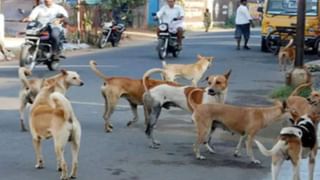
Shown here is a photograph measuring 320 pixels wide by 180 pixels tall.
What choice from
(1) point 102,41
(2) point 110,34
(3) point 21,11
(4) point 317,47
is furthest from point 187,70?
(3) point 21,11

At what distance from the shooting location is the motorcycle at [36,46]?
17797 millimetres

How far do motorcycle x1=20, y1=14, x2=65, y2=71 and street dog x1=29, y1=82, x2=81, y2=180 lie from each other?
9.75m

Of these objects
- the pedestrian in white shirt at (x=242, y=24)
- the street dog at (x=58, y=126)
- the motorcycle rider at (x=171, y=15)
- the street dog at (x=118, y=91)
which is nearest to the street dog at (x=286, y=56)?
the motorcycle rider at (x=171, y=15)

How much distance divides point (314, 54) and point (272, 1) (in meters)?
2.87

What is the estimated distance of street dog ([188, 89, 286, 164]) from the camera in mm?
8812

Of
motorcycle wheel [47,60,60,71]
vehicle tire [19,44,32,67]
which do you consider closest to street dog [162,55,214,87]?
vehicle tire [19,44,32,67]

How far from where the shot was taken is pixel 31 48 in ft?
59.0

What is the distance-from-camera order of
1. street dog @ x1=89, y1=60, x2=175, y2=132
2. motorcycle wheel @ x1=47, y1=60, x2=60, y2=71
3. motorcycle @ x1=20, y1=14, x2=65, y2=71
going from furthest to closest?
motorcycle wheel @ x1=47, y1=60, x2=60, y2=71, motorcycle @ x1=20, y1=14, x2=65, y2=71, street dog @ x1=89, y1=60, x2=175, y2=132

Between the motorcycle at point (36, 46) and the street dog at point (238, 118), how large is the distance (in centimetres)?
957

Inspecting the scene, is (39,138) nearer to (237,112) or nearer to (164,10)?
(237,112)

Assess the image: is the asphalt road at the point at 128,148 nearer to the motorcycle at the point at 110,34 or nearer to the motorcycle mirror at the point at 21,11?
the motorcycle at the point at 110,34

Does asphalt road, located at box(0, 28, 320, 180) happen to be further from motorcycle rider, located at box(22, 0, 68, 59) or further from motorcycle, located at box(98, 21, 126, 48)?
motorcycle, located at box(98, 21, 126, 48)

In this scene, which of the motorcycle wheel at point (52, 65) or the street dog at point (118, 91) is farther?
the motorcycle wheel at point (52, 65)

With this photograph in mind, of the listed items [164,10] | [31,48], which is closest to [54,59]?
[31,48]
